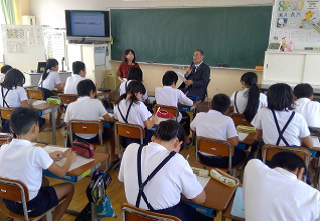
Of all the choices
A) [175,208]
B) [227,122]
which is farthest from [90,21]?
[175,208]

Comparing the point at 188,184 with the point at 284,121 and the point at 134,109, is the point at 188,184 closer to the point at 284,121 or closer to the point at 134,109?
the point at 284,121

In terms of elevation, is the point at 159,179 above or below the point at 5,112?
above

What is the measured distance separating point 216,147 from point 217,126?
8.0 inches

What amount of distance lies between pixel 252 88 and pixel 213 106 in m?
1.03

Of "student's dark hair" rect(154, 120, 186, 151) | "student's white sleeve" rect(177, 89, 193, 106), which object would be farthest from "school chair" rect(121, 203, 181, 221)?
"student's white sleeve" rect(177, 89, 193, 106)

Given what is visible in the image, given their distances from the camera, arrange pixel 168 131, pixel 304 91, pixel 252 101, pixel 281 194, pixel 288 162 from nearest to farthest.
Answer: pixel 281 194 → pixel 288 162 → pixel 168 131 → pixel 304 91 → pixel 252 101

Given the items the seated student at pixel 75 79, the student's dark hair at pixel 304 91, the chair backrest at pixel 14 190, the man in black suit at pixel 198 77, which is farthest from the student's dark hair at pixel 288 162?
the seated student at pixel 75 79

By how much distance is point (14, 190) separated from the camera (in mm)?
1914

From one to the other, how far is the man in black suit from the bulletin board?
1.95 metres

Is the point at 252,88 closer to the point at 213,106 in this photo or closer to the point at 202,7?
the point at 213,106

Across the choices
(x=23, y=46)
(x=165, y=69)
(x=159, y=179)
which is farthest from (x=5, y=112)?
(x=23, y=46)

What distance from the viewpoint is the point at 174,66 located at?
7133mm

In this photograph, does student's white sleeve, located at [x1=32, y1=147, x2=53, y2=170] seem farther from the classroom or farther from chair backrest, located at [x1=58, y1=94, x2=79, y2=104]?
chair backrest, located at [x1=58, y1=94, x2=79, y2=104]

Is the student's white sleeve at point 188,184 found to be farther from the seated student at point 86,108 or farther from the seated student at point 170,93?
the seated student at point 170,93
